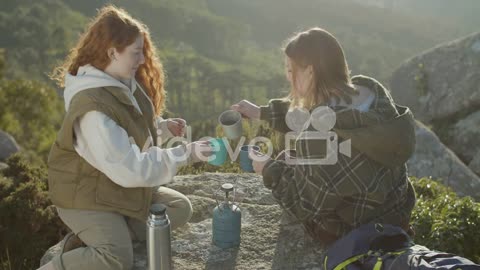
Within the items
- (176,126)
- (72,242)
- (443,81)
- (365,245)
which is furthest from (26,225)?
(443,81)

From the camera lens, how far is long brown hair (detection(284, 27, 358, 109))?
344 centimetres

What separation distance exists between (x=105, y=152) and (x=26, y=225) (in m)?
2.36

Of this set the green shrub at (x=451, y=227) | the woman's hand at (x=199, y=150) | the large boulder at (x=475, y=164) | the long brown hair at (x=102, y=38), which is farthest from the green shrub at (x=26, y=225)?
the large boulder at (x=475, y=164)

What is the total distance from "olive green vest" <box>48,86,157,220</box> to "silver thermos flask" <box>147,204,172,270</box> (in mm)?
341

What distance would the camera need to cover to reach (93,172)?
3465mm

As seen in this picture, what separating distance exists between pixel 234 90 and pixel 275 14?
41034 millimetres

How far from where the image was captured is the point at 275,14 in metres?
111

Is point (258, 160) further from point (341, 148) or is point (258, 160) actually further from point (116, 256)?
point (116, 256)

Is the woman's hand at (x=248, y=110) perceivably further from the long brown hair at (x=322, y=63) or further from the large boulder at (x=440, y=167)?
the large boulder at (x=440, y=167)

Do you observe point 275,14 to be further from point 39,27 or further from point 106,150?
point 106,150

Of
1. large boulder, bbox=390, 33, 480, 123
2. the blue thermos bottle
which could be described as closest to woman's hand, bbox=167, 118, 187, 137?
the blue thermos bottle

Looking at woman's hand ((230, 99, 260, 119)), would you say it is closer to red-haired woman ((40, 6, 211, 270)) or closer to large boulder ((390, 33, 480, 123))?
red-haired woman ((40, 6, 211, 270))

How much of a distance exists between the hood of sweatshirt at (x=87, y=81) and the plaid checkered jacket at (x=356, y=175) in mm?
1132

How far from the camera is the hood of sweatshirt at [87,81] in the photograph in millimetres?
3377
